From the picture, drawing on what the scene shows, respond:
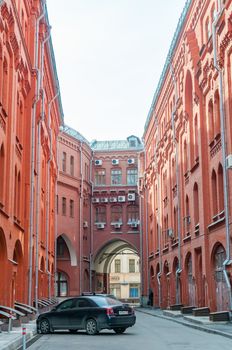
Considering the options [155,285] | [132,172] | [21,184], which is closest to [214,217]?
[21,184]

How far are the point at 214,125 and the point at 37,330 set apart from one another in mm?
12501

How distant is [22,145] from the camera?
89.7ft

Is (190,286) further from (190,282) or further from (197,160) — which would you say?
(197,160)

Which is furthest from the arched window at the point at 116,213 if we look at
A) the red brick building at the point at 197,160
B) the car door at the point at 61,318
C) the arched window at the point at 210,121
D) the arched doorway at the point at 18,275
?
the car door at the point at 61,318

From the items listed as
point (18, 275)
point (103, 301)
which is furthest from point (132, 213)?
point (103, 301)

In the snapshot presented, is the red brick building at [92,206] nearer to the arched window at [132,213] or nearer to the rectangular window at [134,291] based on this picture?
the arched window at [132,213]

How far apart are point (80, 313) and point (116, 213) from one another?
135 ft

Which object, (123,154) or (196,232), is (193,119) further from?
(123,154)

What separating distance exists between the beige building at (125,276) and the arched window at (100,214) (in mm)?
18632

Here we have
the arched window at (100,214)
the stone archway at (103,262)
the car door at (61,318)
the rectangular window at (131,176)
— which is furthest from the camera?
the rectangular window at (131,176)

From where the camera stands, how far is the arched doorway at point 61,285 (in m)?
53.5

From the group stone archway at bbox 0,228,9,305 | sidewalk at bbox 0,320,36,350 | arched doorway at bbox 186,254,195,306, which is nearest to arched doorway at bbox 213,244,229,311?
arched doorway at bbox 186,254,195,306

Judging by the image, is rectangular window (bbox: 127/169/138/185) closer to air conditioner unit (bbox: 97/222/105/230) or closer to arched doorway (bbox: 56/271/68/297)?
air conditioner unit (bbox: 97/222/105/230)

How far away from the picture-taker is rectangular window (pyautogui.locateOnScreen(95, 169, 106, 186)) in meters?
61.2
